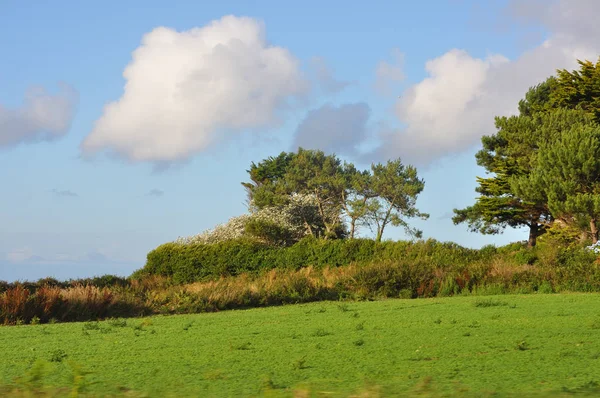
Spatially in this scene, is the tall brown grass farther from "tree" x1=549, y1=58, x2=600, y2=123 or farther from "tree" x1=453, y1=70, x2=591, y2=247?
"tree" x1=549, y1=58, x2=600, y2=123

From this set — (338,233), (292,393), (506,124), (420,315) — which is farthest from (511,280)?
(338,233)

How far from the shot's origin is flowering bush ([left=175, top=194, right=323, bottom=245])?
157 feet

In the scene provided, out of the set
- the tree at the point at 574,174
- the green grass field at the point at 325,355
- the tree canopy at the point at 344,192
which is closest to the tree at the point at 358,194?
the tree canopy at the point at 344,192

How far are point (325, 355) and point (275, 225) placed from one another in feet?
129

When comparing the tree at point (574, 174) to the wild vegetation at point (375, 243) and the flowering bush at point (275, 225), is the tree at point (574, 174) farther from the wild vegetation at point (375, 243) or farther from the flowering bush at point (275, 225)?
the flowering bush at point (275, 225)

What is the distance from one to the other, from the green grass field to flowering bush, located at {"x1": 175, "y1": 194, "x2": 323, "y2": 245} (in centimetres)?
3326

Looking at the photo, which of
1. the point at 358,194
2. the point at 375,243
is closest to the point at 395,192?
the point at 358,194

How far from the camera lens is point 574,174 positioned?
35281 mm

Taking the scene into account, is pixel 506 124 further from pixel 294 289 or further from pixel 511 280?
pixel 294 289

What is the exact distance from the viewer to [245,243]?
3275 cm

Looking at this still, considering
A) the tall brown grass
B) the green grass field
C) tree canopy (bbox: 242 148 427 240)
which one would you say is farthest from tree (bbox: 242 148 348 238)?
the green grass field

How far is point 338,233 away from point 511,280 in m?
37.3

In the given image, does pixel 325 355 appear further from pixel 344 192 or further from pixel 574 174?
pixel 344 192

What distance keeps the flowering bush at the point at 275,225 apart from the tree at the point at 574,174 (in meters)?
18.7
